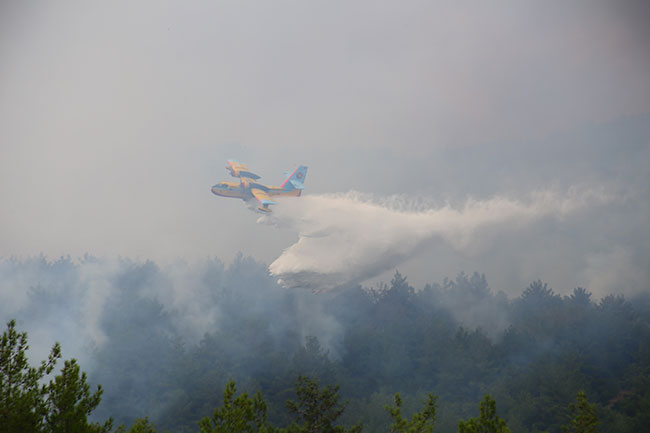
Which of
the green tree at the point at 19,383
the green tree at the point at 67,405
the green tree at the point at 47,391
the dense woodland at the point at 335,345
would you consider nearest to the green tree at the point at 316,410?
the green tree at the point at 67,405

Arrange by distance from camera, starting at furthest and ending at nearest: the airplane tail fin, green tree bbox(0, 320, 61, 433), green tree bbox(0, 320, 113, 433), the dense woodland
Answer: the dense woodland, the airplane tail fin, green tree bbox(0, 320, 113, 433), green tree bbox(0, 320, 61, 433)

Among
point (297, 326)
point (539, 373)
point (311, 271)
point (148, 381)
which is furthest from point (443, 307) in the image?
point (311, 271)

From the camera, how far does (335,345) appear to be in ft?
298

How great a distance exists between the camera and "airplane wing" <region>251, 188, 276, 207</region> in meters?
48.9

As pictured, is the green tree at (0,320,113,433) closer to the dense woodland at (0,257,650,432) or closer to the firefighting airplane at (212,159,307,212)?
the firefighting airplane at (212,159,307,212)

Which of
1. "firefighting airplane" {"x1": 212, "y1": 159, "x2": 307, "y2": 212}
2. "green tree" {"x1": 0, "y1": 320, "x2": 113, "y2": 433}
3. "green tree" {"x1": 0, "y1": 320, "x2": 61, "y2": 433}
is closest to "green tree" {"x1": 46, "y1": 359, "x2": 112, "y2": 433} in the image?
"green tree" {"x1": 0, "y1": 320, "x2": 113, "y2": 433}

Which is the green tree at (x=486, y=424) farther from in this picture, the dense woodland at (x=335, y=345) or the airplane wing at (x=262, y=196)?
the dense woodland at (x=335, y=345)

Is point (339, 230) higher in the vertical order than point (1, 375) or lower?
higher

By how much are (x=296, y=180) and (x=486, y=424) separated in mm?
41371

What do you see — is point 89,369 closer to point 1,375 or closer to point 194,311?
point 194,311

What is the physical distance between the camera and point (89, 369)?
71.4m

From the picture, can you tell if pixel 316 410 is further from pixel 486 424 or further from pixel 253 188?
pixel 253 188

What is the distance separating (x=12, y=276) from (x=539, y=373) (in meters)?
104

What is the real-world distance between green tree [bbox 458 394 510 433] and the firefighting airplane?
31597 millimetres
